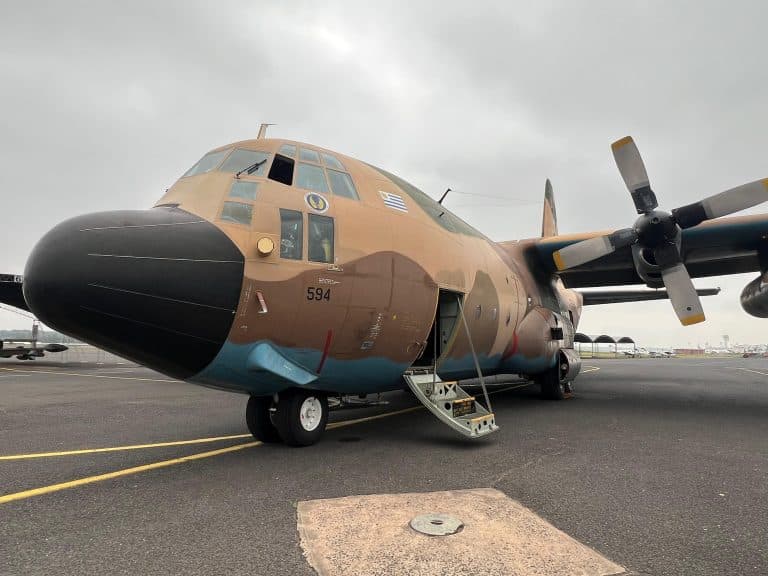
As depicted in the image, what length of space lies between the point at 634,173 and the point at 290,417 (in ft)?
30.6

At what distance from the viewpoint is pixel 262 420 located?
712 centimetres

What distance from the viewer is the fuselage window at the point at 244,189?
237 inches

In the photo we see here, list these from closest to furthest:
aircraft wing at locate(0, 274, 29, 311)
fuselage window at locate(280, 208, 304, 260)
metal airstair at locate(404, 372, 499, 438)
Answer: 1. fuselage window at locate(280, 208, 304, 260)
2. metal airstair at locate(404, 372, 499, 438)
3. aircraft wing at locate(0, 274, 29, 311)

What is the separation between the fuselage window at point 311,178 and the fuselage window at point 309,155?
0.11 m

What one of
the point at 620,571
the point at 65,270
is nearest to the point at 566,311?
the point at 620,571

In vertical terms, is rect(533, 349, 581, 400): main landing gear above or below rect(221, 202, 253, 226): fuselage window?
below

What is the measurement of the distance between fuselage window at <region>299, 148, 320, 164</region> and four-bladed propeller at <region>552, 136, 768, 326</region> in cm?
699

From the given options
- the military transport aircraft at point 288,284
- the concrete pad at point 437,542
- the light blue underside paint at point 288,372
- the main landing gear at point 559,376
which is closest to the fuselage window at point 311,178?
the military transport aircraft at point 288,284

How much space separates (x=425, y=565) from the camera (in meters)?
3.25

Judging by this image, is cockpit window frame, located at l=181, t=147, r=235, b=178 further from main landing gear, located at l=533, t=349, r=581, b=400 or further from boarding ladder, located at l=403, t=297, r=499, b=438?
main landing gear, located at l=533, t=349, r=581, b=400

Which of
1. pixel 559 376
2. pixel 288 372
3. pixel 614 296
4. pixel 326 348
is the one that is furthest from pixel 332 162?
pixel 614 296

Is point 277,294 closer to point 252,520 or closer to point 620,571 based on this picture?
point 252,520

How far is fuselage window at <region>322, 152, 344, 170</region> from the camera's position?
719 cm

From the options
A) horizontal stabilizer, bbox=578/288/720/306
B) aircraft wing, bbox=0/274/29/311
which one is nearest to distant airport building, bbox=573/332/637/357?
horizontal stabilizer, bbox=578/288/720/306
